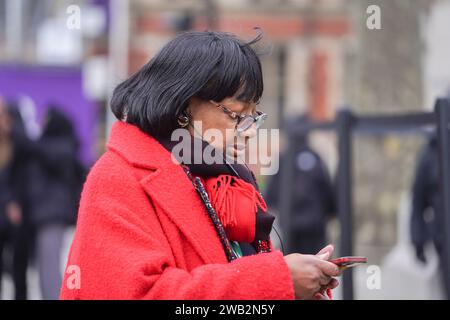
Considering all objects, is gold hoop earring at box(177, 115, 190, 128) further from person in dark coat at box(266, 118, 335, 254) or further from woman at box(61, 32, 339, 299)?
person in dark coat at box(266, 118, 335, 254)

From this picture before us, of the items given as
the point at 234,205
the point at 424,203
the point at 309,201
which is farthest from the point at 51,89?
the point at 234,205

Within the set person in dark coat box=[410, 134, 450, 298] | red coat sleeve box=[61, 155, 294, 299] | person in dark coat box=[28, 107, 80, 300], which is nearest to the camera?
red coat sleeve box=[61, 155, 294, 299]

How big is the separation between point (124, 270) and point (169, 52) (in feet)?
1.99

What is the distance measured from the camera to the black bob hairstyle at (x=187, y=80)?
247 centimetres

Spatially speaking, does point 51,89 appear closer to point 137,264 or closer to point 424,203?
point 424,203

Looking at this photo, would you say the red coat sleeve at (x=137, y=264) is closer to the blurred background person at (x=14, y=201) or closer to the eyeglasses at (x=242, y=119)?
the eyeglasses at (x=242, y=119)

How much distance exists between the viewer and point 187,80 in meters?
2.47

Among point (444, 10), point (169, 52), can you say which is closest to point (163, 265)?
point (169, 52)

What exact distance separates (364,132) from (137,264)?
331cm

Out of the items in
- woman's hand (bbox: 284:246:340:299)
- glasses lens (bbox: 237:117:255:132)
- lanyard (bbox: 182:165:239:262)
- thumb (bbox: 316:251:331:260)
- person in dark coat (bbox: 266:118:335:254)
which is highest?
glasses lens (bbox: 237:117:255:132)

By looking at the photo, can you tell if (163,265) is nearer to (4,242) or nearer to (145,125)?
(145,125)

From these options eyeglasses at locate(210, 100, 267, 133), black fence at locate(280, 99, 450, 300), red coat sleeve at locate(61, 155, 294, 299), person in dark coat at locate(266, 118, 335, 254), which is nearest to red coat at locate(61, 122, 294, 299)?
red coat sleeve at locate(61, 155, 294, 299)

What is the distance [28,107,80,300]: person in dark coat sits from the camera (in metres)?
7.47

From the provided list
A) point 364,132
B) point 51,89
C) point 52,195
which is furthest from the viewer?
point 51,89
